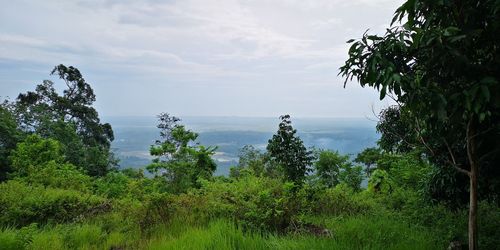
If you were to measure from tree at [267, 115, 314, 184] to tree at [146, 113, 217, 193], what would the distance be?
7.93 feet

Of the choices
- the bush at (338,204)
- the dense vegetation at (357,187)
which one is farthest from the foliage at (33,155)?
the bush at (338,204)

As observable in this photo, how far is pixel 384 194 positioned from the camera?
354 inches

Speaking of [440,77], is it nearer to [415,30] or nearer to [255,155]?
[415,30]

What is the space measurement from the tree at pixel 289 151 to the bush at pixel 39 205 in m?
4.53

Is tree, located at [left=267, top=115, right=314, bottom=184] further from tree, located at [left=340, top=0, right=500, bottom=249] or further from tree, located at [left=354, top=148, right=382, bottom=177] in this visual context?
tree, located at [left=354, top=148, right=382, bottom=177]

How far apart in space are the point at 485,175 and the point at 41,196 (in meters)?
8.23

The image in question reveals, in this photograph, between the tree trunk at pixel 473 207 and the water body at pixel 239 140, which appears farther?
the water body at pixel 239 140

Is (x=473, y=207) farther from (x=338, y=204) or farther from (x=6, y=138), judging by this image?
(x=6, y=138)

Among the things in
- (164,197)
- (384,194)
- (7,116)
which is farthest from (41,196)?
(7,116)

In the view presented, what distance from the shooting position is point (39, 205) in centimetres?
777

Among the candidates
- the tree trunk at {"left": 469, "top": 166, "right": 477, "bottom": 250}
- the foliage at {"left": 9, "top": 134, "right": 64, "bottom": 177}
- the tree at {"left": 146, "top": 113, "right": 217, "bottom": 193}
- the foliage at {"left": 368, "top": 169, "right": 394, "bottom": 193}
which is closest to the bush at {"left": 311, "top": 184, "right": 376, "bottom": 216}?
the foliage at {"left": 368, "top": 169, "right": 394, "bottom": 193}

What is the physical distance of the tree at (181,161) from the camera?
10.6 meters

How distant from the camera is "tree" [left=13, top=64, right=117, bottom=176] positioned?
64.8 ft

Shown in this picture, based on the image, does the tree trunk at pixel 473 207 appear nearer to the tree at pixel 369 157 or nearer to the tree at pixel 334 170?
the tree at pixel 334 170
